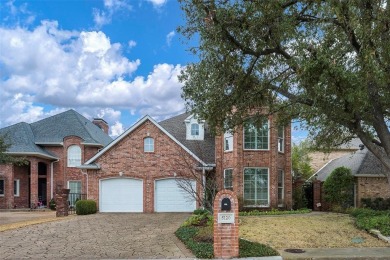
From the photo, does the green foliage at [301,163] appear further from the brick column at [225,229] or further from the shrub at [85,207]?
the brick column at [225,229]

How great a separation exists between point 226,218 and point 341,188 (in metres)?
15.4

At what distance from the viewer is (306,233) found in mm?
13531

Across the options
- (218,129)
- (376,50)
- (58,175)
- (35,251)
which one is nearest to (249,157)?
(218,129)

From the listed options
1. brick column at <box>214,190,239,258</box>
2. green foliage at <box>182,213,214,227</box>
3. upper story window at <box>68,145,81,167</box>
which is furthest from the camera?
upper story window at <box>68,145,81,167</box>

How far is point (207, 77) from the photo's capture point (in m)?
13.4

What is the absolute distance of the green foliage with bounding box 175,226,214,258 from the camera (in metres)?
10.0

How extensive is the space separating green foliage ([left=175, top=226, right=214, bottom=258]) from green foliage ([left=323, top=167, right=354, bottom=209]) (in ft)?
42.0

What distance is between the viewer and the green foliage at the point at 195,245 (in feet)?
32.9

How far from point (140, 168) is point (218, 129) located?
411 inches

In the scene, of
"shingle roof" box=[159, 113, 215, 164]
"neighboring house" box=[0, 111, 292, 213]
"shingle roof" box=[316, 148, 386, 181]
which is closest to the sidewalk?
"neighboring house" box=[0, 111, 292, 213]

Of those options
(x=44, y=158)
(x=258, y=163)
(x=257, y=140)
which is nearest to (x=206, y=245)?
(x=258, y=163)

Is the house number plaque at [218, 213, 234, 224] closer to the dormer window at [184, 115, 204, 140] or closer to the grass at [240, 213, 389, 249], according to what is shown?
the grass at [240, 213, 389, 249]

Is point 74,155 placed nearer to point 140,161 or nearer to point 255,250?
point 140,161

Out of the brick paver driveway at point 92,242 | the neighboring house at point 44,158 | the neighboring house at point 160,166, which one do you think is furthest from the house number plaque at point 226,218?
the neighboring house at point 44,158
